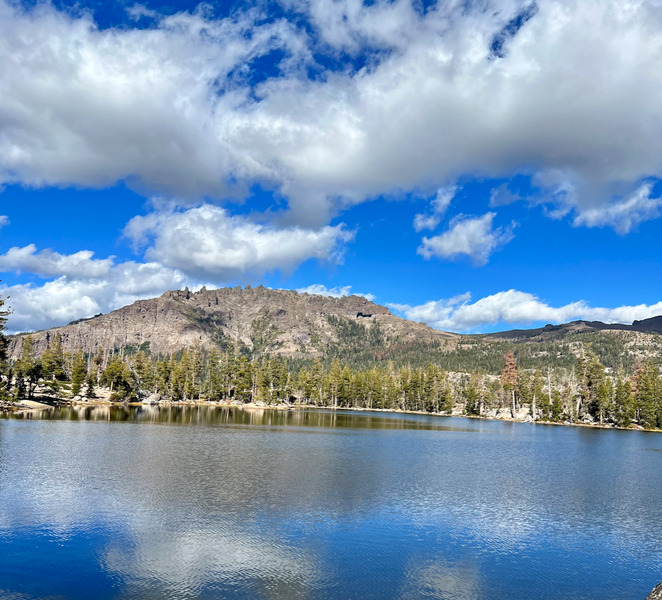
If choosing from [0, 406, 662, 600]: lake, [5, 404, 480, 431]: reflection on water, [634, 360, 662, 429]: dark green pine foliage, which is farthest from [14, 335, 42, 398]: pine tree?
[634, 360, 662, 429]: dark green pine foliage

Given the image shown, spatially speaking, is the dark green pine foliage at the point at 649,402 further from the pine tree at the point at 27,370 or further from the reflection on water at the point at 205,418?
the pine tree at the point at 27,370

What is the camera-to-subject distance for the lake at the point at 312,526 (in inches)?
974

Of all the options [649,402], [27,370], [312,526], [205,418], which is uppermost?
[27,370]

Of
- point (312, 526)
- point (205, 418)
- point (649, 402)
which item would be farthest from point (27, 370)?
point (649, 402)

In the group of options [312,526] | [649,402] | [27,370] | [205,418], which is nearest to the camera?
[312,526]

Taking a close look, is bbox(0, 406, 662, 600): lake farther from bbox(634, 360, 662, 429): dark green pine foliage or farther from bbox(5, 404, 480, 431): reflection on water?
bbox(634, 360, 662, 429): dark green pine foliage

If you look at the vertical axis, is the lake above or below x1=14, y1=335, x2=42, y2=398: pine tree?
below

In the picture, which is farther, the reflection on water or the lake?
the reflection on water

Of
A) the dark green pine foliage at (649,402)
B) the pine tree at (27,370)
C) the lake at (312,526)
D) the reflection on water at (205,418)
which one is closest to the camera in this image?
the lake at (312,526)

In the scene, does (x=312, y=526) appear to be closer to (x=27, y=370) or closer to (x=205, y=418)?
(x=205, y=418)

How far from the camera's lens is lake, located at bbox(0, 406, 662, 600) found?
81.2ft

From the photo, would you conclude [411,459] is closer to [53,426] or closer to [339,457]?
[339,457]

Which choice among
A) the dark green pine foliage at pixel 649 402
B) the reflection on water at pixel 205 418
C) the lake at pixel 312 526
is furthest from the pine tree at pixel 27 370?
the dark green pine foliage at pixel 649 402

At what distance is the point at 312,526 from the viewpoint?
3334 centimetres
